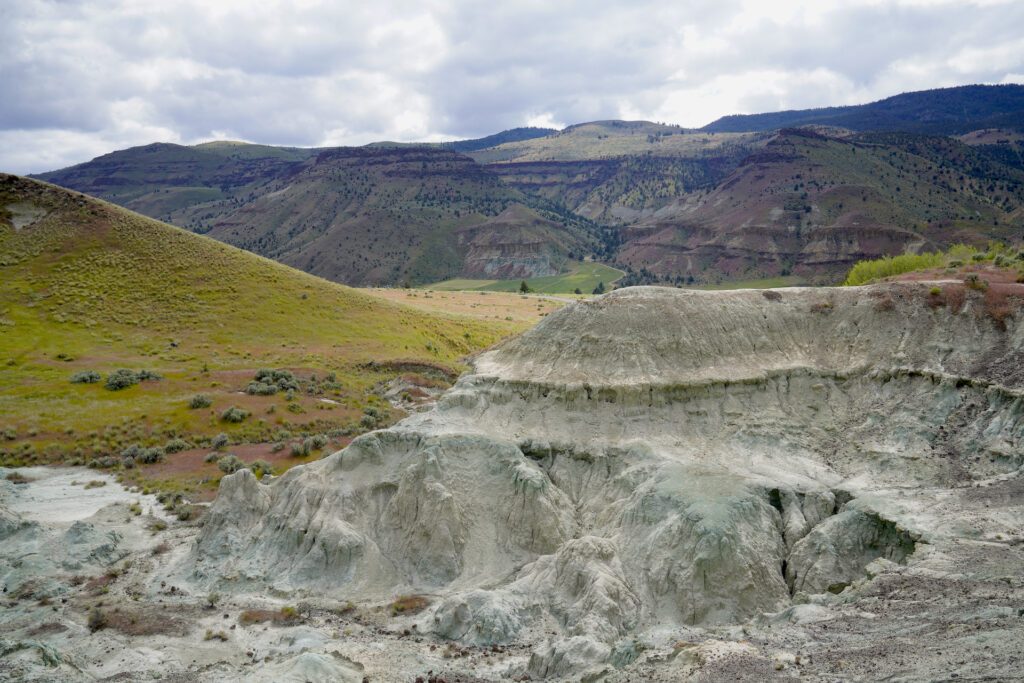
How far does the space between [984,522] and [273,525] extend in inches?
1168

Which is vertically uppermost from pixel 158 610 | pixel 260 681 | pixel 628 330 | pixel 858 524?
pixel 628 330

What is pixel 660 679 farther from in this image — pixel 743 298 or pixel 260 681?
pixel 743 298

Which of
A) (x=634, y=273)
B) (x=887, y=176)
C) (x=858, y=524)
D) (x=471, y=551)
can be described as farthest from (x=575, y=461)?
(x=887, y=176)

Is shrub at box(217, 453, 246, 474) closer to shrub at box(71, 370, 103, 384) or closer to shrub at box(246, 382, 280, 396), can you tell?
shrub at box(246, 382, 280, 396)

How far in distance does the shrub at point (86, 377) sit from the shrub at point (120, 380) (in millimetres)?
1019

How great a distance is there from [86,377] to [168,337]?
13.8 meters

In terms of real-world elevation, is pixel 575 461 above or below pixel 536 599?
above

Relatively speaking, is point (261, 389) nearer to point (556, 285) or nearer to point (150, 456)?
point (150, 456)

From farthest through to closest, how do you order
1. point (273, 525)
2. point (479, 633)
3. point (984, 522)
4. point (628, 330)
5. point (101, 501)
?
point (101, 501), point (628, 330), point (273, 525), point (479, 633), point (984, 522)

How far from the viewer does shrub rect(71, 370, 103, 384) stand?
5828 centimetres

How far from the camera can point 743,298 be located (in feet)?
118

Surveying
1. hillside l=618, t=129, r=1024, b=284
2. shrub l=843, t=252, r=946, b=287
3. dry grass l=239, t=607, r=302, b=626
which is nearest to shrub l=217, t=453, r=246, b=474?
dry grass l=239, t=607, r=302, b=626

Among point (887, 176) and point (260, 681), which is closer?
point (260, 681)

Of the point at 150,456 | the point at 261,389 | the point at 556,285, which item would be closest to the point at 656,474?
the point at 150,456
